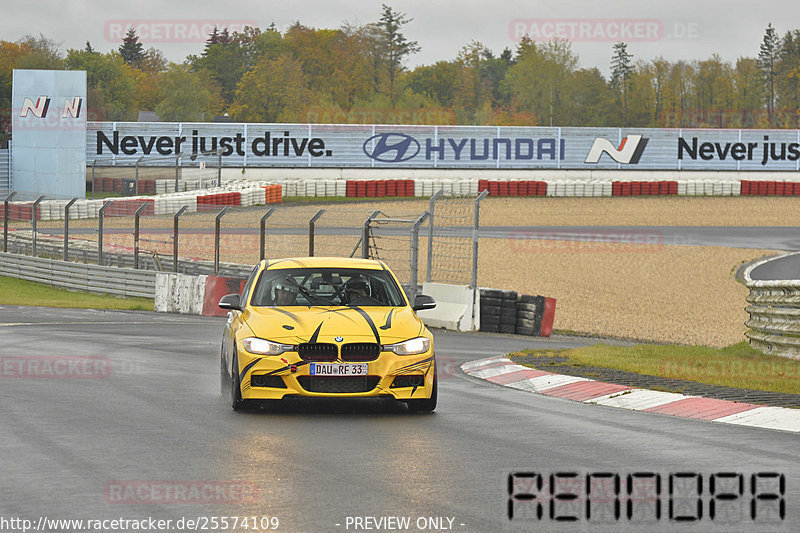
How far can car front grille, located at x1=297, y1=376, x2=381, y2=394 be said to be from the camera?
32.9ft

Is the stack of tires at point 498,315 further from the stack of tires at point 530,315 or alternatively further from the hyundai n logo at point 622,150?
the hyundai n logo at point 622,150

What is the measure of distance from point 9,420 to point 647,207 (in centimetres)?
4777

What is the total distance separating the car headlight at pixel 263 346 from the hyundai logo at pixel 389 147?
170 feet

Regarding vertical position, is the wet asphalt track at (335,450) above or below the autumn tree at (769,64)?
below

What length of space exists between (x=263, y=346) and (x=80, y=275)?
19.5 meters

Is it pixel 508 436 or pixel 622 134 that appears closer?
pixel 508 436

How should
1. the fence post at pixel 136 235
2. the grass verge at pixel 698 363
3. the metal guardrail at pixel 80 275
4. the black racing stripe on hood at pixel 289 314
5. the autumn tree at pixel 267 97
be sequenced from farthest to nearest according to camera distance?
the autumn tree at pixel 267 97 < the metal guardrail at pixel 80 275 < the fence post at pixel 136 235 < the grass verge at pixel 698 363 < the black racing stripe on hood at pixel 289 314

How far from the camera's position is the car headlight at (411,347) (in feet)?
33.2

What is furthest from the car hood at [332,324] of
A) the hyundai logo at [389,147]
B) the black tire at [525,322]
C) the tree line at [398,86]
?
the tree line at [398,86]

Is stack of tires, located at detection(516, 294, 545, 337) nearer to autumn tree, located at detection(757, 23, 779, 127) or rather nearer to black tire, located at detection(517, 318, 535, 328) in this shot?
black tire, located at detection(517, 318, 535, 328)

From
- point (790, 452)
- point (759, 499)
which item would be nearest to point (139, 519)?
point (759, 499)

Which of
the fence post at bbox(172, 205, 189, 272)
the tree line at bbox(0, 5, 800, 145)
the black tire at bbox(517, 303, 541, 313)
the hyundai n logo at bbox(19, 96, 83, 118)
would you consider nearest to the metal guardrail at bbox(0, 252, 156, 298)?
the fence post at bbox(172, 205, 189, 272)

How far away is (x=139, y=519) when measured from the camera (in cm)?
→ 628

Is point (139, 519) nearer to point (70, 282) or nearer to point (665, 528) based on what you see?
point (665, 528)
